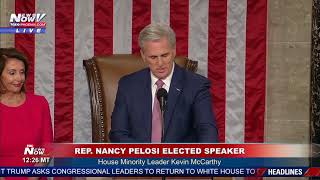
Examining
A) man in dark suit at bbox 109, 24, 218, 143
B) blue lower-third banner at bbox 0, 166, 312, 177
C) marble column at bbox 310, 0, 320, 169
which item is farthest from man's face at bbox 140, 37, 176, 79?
marble column at bbox 310, 0, 320, 169

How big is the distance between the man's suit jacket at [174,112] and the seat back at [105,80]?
1.50ft

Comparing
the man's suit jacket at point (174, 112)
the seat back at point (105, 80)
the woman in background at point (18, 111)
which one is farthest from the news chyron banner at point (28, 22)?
the man's suit jacket at point (174, 112)

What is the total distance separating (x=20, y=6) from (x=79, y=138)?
0.94 m

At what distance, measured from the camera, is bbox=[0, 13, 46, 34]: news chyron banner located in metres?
3.08

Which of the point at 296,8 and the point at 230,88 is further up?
the point at 296,8

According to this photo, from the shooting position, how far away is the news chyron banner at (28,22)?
3082 mm

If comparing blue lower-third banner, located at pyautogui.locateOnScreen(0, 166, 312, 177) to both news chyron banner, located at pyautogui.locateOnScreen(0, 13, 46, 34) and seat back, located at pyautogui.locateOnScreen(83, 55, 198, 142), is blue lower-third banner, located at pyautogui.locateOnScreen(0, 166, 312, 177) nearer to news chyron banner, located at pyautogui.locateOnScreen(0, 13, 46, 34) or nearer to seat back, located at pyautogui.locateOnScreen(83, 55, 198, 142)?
seat back, located at pyautogui.locateOnScreen(83, 55, 198, 142)

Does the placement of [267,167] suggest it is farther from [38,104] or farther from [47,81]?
[47,81]

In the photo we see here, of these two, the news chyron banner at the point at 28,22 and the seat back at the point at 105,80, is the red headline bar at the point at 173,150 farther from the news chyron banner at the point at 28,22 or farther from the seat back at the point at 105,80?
the news chyron banner at the point at 28,22

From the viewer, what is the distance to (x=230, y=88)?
3.22 meters

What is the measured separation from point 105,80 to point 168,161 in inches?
41.7

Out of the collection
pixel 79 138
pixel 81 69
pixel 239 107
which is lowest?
pixel 79 138

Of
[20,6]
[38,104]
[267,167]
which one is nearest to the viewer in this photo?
[267,167]

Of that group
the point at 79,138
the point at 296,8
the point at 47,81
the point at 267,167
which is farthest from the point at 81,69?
the point at 267,167
